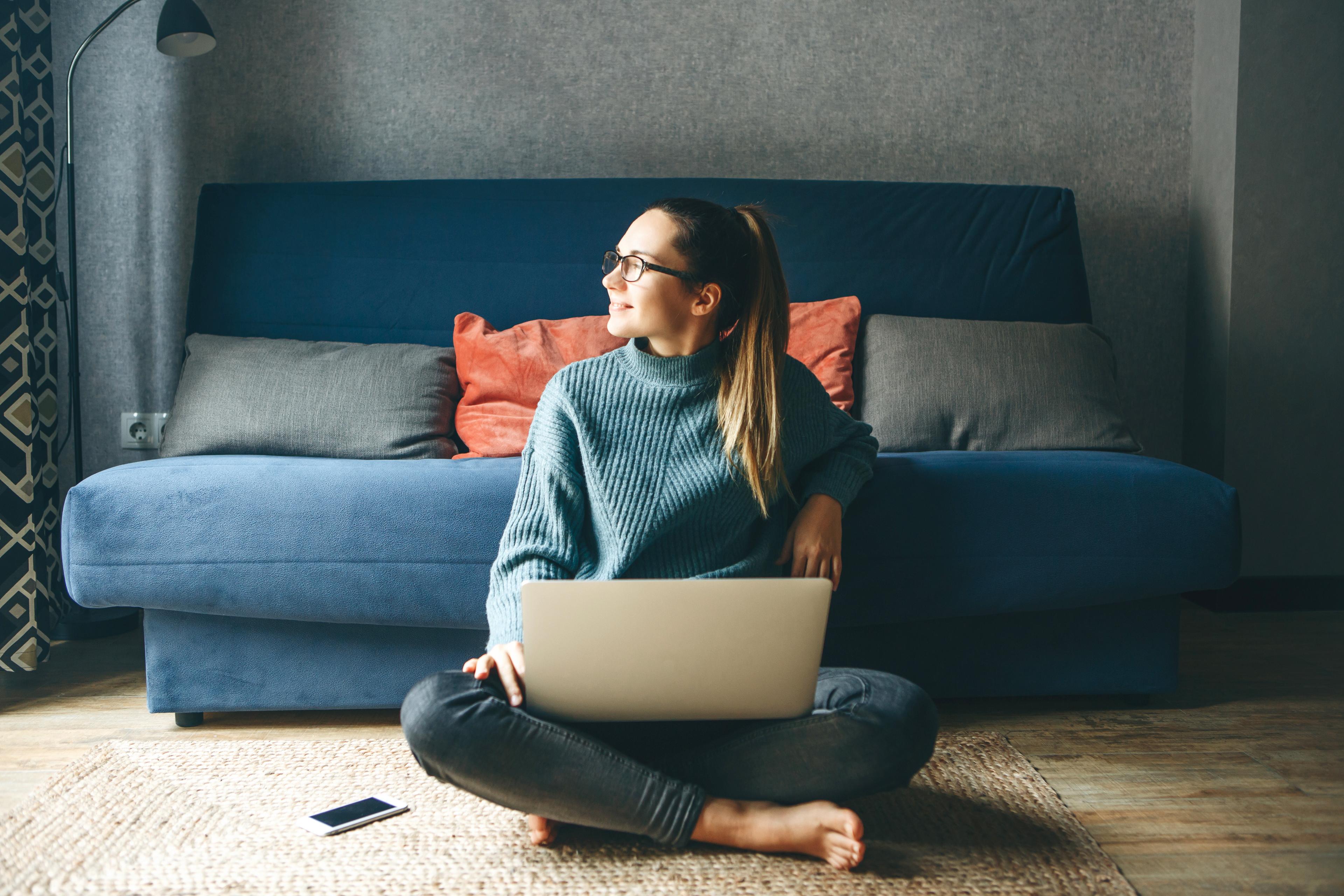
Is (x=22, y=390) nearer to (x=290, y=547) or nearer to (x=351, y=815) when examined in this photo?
(x=290, y=547)

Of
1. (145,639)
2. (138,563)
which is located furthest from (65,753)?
(138,563)

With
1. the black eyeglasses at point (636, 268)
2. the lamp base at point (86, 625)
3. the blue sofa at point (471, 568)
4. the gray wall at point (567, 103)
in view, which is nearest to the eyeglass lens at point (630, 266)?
the black eyeglasses at point (636, 268)

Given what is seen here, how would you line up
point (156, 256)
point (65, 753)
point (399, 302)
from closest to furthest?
point (65, 753) → point (399, 302) → point (156, 256)

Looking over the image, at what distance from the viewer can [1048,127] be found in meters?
2.46

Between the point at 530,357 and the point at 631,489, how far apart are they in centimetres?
77

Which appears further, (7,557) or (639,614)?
(7,557)

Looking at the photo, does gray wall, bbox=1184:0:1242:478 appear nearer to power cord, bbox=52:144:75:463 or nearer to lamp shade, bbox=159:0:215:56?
lamp shade, bbox=159:0:215:56

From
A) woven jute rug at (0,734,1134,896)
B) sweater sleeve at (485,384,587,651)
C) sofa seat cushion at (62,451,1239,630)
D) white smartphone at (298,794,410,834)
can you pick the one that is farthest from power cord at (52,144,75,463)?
sweater sleeve at (485,384,587,651)

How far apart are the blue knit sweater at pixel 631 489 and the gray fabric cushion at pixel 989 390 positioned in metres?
0.66

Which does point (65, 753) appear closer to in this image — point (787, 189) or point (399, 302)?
point (399, 302)

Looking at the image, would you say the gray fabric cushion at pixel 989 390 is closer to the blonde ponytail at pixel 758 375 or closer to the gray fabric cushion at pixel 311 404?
the blonde ponytail at pixel 758 375

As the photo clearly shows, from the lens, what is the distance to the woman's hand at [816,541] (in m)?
1.33

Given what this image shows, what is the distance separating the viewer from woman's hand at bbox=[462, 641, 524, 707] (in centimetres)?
108

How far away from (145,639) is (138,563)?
16 centimetres
